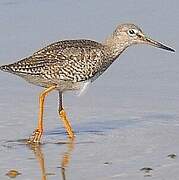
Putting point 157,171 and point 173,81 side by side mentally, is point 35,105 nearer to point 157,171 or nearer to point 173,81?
point 173,81

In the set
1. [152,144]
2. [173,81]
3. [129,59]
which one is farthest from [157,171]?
[129,59]

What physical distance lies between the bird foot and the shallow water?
0.22 feet

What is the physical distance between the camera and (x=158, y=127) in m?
8.33

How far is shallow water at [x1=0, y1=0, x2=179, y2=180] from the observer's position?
23.3 ft

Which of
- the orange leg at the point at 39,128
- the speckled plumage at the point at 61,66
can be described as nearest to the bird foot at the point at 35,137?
the orange leg at the point at 39,128

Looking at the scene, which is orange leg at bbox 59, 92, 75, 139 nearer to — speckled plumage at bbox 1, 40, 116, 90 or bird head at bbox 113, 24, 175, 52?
speckled plumage at bbox 1, 40, 116, 90

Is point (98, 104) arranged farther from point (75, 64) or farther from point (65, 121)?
point (65, 121)

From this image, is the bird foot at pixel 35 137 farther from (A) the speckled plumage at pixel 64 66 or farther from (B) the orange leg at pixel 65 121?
(A) the speckled plumage at pixel 64 66

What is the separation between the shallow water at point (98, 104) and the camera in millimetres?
7102

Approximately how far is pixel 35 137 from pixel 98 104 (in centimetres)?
127

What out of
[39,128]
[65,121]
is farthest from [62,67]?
[39,128]

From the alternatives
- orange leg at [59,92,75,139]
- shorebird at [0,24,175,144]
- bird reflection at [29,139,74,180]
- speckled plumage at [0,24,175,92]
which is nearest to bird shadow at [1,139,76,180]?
bird reflection at [29,139,74,180]

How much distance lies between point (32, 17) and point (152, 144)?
478 centimetres

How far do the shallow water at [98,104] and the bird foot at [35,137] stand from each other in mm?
68
